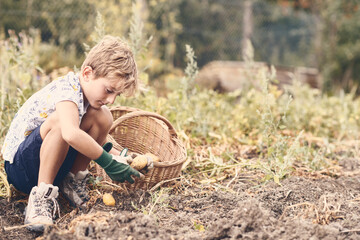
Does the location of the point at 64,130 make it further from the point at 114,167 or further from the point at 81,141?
the point at 114,167

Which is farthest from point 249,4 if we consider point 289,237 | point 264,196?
point 289,237

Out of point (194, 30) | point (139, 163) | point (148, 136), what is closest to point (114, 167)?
point (139, 163)

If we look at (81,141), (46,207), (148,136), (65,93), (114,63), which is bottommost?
(46,207)

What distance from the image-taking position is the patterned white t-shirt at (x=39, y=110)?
1885 millimetres

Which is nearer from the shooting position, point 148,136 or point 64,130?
point 64,130

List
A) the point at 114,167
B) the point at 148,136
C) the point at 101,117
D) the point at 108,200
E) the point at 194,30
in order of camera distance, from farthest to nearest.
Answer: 1. the point at 194,30
2. the point at 148,136
3. the point at 101,117
4. the point at 108,200
5. the point at 114,167

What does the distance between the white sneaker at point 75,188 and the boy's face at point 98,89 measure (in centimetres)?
43

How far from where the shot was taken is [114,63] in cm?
186

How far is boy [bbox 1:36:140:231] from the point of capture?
5.88 feet

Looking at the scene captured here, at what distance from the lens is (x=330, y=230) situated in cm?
160

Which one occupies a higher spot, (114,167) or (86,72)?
(86,72)

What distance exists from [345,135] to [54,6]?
5303 mm

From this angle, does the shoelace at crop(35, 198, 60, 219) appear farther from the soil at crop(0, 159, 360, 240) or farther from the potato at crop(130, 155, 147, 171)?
the potato at crop(130, 155, 147, 171)

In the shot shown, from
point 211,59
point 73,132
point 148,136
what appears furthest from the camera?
point 211,59
